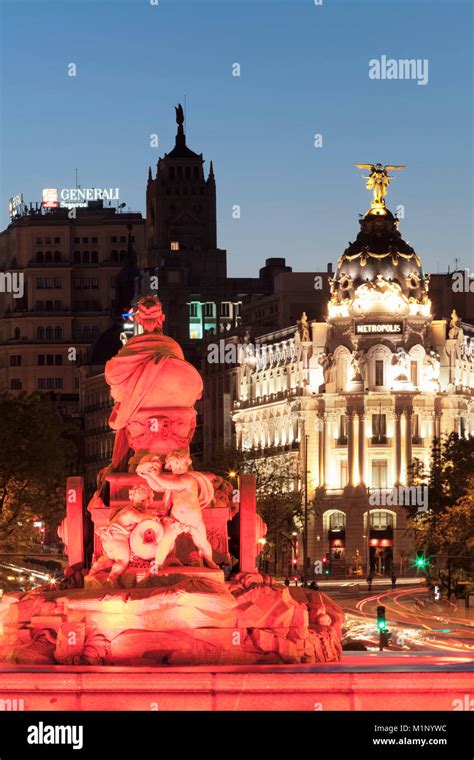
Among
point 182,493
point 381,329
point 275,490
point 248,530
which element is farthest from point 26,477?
point 381,329

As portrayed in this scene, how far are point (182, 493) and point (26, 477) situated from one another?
65.4 meters

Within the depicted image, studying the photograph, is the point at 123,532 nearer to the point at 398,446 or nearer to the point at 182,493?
the point at 182,493

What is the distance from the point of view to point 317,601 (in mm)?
42625

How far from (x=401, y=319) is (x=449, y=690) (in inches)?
5906

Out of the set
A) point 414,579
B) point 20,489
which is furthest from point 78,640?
point 414,579

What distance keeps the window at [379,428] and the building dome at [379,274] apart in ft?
27.8

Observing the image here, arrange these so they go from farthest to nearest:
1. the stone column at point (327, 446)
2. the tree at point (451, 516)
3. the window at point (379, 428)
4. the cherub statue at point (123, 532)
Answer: the window at point (379, 428)
the stone column at point (327, 446)
the tree at point (451, 516)
the cherub statue at point (123, 532)

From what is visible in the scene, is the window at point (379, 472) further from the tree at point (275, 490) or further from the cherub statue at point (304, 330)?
the cherub statue at point (304, 330)

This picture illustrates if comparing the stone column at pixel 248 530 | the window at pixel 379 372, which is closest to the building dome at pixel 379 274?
the window at pixel 379 372

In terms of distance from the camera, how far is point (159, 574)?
4125 centimetres

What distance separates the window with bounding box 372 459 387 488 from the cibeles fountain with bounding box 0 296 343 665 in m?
138

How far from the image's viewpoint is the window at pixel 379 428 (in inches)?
7239
